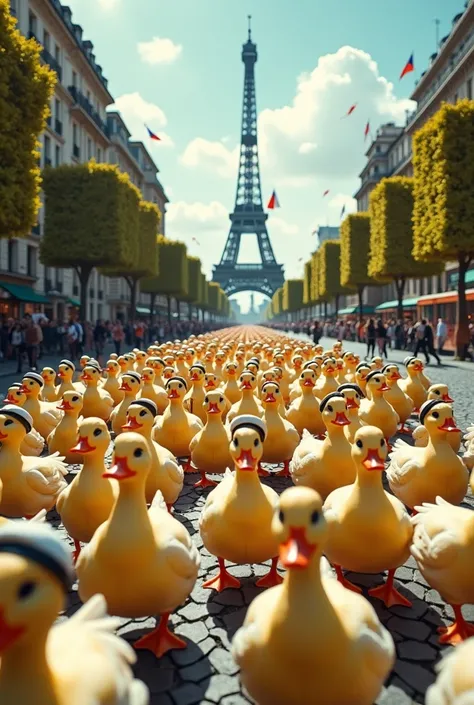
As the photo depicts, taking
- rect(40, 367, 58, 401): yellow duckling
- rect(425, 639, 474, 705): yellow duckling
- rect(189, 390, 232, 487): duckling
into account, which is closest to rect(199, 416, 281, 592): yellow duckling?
rect(425, 639, 474, 705): yellow duckling

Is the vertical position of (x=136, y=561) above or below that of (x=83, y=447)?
below

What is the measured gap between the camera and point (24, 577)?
1.96m

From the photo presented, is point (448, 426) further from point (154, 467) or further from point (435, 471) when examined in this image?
point (154, 467)

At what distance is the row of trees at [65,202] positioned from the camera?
51.6 feet

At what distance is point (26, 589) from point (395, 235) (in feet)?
108

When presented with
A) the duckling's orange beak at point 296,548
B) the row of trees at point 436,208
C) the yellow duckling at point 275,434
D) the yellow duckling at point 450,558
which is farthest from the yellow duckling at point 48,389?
the row of trees at point 436,208

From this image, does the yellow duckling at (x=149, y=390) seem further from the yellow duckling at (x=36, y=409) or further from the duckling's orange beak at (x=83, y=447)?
the duckling's orange beak at (x=83, y=447)

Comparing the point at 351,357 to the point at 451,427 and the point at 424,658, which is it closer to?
the point at 451,427

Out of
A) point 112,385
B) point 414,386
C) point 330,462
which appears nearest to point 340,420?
point 330,462

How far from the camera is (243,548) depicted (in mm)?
3867

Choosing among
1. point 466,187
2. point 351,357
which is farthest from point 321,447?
point 466,187

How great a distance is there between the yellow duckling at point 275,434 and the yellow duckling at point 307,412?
1274 mm

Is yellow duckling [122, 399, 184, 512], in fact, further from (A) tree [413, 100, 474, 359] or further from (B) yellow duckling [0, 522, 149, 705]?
(A) tree [413, 100, 474, 359]

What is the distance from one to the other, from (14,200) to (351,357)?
36.6 feet
